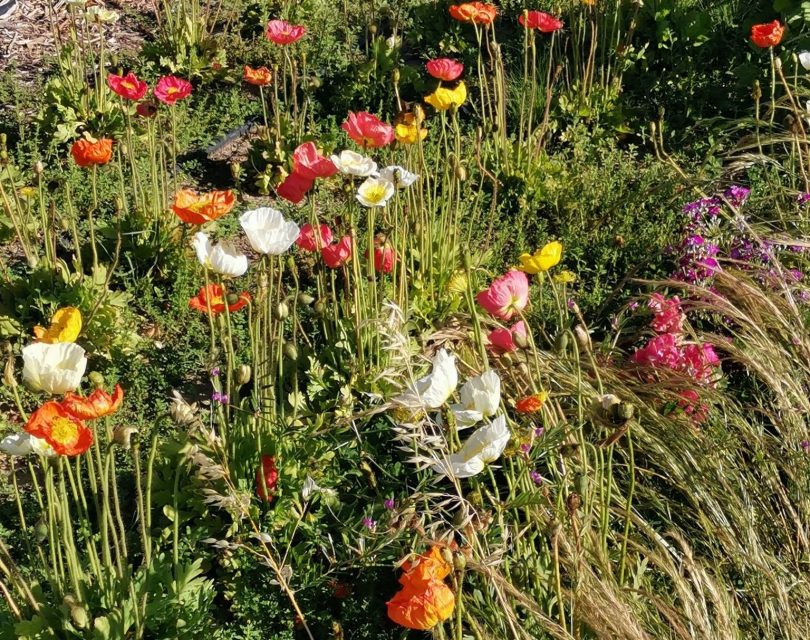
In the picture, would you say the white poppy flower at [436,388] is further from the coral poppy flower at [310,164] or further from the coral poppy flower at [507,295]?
the coral poppy flower at [310,164]

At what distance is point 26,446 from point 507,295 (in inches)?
41.7

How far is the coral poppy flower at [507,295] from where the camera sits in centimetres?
217

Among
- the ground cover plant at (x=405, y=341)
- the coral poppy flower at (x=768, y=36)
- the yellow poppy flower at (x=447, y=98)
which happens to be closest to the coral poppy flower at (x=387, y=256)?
the ground cover plant at (x=405, y=341)

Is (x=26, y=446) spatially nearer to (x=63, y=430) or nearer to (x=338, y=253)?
(x=63, y=430)

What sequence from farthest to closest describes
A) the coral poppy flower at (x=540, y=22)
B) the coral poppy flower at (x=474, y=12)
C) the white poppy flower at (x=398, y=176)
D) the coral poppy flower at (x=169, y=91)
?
the coral poppy flower at (x=540, y=22) → the coral poppy flower at (x=474, y=12) → the coral poppy flower at (x=169, y=91) → the white poppy flower at (x=398, y=176)

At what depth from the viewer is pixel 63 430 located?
5.38 ft

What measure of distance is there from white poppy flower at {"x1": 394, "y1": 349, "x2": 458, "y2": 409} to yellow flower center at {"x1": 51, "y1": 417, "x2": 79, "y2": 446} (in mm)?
568

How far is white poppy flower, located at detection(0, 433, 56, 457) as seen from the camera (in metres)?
1.71

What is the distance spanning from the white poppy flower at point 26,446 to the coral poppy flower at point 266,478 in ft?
2.12

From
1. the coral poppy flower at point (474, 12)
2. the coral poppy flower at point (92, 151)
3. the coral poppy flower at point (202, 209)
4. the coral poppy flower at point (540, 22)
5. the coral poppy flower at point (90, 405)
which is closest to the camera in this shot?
the coral poppy flower at point (90, 405)

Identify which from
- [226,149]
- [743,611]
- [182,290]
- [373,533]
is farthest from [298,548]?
[226,149]

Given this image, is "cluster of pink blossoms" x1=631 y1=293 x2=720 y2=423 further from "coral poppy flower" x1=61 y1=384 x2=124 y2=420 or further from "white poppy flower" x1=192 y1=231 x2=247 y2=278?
"coral poppy flower" x1=61 y1=384 x2=124 y2=420

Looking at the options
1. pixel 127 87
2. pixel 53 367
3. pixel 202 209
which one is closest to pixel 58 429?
pixel 53 367

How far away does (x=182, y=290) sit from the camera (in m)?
3.32
